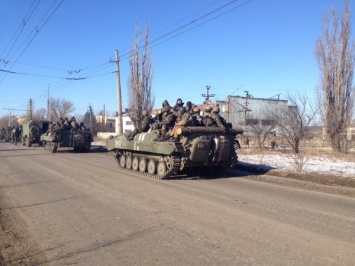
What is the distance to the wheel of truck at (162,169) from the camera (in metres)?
13.3

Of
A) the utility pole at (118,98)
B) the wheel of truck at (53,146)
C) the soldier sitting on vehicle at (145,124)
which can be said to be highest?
the utility pole at (118,98)

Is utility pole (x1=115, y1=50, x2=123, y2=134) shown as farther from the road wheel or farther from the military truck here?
the road wheel

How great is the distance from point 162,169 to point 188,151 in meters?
1.17

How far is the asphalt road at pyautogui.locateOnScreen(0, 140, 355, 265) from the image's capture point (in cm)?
511

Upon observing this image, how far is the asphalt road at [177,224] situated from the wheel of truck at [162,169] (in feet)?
5.80

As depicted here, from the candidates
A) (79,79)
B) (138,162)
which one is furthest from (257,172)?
(79,79)

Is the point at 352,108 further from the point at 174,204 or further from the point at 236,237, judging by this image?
the point at 236,237

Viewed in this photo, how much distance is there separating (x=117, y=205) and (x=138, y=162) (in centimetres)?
708

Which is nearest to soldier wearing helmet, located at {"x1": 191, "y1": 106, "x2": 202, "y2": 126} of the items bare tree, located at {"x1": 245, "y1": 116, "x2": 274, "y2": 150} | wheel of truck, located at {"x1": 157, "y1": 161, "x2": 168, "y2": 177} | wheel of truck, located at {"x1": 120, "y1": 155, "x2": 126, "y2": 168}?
wheel of truck, located at {"x1": 157, "y1": 161, "x2": 168, "y2": 177}

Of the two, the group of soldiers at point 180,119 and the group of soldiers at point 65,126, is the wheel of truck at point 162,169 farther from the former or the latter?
the group of soldiers at point 65,126

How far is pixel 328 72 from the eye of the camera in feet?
81.9

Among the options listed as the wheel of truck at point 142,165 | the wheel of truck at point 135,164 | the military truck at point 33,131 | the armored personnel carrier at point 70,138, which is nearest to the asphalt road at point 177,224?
the wheel of truck at point 142,165

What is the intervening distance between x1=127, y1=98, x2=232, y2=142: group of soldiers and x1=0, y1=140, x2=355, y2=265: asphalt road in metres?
2.60

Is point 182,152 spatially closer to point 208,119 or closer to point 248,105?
point 208,119
